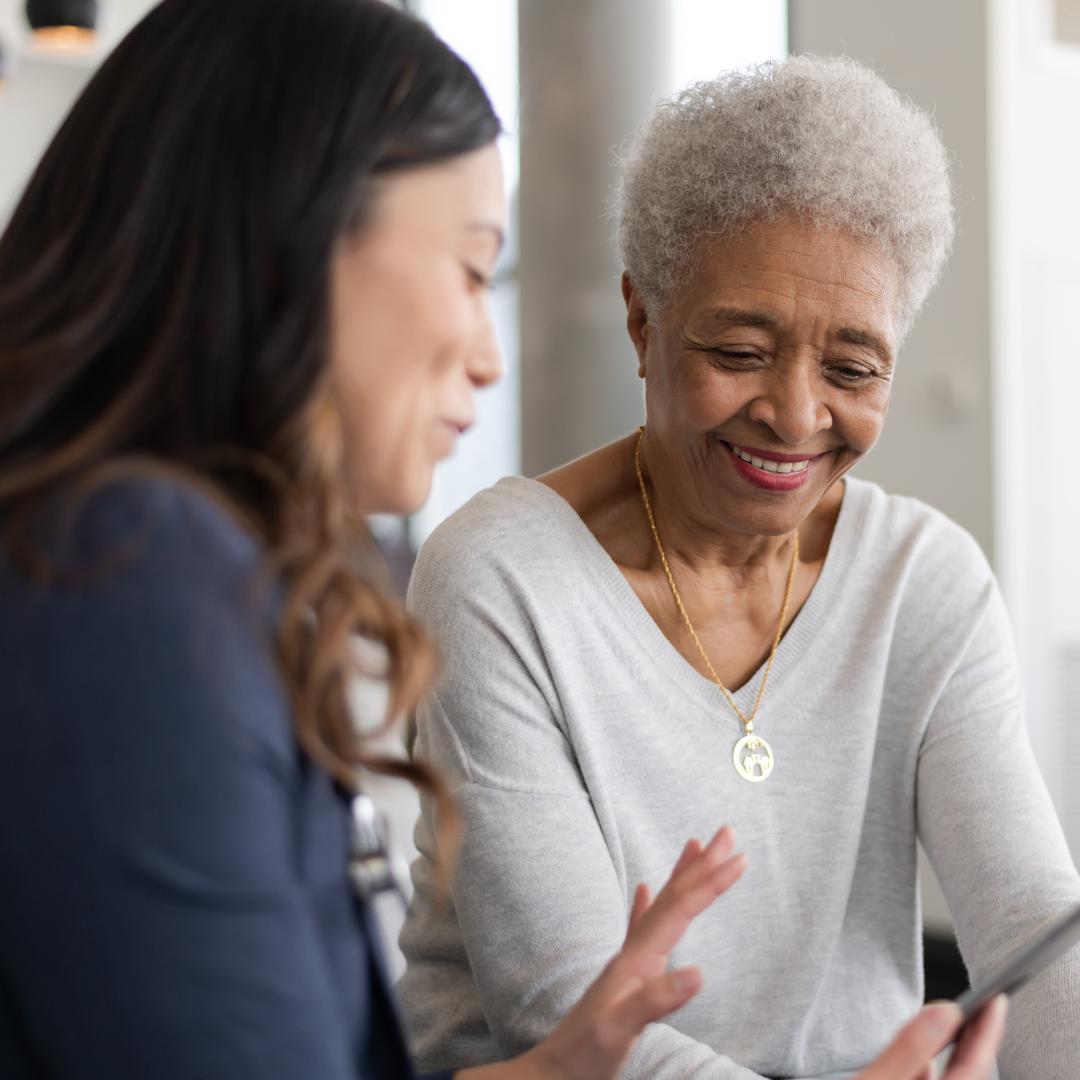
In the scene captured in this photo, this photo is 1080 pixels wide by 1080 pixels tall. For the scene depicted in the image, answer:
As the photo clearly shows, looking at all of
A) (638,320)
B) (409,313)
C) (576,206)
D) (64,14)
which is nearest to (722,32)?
(576,206)

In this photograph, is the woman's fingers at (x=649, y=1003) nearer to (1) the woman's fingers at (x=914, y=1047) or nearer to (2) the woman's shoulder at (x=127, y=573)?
(1) the woman's fingers at (x=914, y=1047)

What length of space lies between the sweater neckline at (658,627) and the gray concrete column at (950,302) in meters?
1.56

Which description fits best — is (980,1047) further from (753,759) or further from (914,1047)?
(753,759)

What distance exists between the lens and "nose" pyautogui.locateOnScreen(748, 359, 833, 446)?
Result: 134 cm

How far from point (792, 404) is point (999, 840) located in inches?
20.6

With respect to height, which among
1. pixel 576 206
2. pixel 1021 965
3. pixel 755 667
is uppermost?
pixel 576 206

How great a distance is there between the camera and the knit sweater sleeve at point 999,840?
1.24 meters

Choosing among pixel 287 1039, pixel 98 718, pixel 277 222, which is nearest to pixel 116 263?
pixel 277 222

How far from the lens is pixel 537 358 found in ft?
9.86

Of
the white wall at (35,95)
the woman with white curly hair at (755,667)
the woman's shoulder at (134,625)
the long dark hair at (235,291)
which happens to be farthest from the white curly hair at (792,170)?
the white wall at (35,95)

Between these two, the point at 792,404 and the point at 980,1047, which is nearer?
the point at 980,1047

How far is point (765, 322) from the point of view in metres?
1.33

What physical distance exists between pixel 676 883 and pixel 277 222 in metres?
0.57

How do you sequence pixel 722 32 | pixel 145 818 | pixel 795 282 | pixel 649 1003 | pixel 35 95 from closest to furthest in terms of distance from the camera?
pixel 145 818, pixel 649 1003, pixel 795 282, pixel 722 32, pixel 35 95
